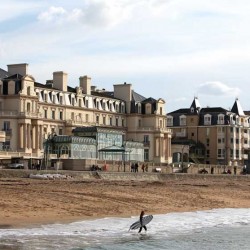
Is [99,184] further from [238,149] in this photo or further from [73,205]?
[238,149]

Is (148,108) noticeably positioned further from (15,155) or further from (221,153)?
(15,155)

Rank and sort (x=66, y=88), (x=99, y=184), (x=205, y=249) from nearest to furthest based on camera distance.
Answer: (x=205, y=249)
(x=99, y=184)
(x=66, y=88)

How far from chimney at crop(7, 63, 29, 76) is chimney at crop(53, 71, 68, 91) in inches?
284

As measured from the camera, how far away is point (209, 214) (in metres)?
43.5

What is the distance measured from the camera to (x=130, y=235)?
32.0 metres

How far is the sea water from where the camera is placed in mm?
28188

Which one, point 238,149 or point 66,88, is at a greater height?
point 66,88

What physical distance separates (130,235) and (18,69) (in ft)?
226

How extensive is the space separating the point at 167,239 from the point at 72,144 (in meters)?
55.8

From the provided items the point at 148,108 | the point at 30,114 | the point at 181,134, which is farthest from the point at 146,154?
the point at 30,114

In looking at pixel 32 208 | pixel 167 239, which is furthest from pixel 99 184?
pixel 167 239

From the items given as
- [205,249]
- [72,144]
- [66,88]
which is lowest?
[205,249]

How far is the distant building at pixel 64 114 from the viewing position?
9056 cm

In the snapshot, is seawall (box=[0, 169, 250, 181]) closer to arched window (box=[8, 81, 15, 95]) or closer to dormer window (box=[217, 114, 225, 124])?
arched window (box=[8, 81, 15, 95])
